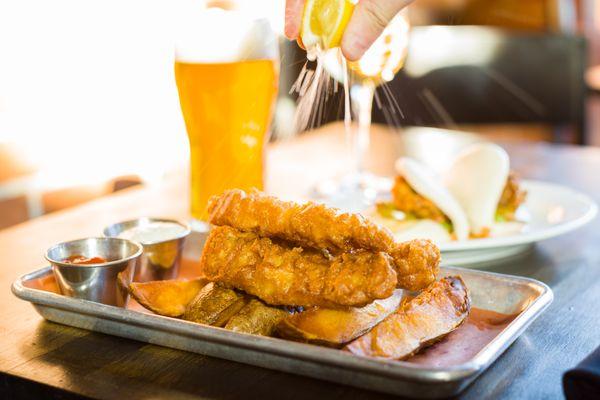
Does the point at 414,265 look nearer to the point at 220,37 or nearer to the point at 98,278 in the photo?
the point at 98,278

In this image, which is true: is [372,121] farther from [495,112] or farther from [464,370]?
[464,370]

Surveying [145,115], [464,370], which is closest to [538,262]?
[464,370]

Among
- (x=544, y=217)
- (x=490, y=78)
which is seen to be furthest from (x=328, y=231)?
(x=490, y=78)

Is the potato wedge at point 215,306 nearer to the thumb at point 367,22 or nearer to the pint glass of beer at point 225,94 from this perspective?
the thumb at point 367,22

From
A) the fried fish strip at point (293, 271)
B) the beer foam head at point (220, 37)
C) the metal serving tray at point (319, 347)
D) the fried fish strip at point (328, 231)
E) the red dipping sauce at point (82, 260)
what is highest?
the beer foam head at point (220, 37)

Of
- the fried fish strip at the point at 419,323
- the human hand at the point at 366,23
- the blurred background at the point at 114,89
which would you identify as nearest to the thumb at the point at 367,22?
the human hand at the point at 366,23

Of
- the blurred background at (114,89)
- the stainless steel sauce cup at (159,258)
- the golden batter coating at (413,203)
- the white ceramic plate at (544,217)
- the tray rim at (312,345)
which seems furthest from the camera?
the blurred background at (114,89)
